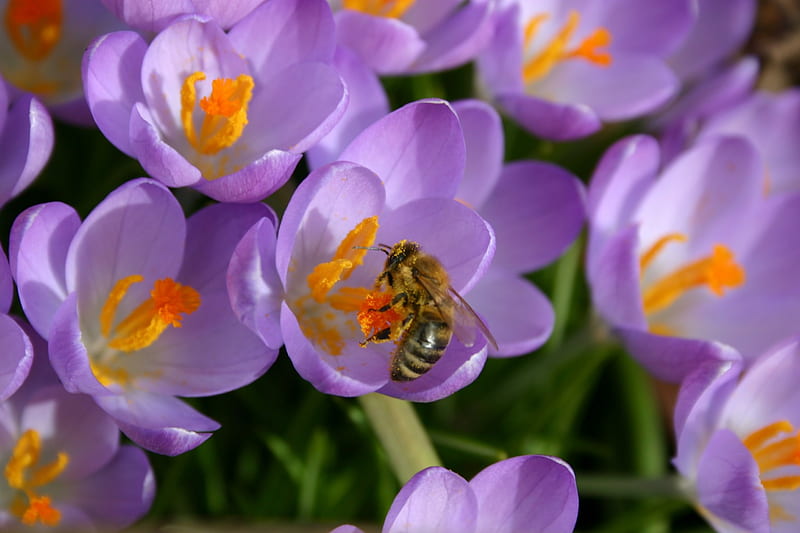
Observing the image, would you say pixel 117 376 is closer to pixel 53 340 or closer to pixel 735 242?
pixel 53 340

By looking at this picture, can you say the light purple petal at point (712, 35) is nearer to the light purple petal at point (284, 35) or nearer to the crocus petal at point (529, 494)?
the light purple petal at point (284, 35)

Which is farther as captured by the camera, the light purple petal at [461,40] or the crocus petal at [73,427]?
the light purple petal at [461,40]

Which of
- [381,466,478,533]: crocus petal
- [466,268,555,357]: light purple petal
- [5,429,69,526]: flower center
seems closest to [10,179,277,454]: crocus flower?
[5,429,69,526]: flower center

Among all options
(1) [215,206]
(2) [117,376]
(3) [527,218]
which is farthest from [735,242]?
(2) [117,376]

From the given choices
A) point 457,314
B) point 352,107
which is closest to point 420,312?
point 457,314

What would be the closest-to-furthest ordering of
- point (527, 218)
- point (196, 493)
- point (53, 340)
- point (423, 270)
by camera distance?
point (53, 340) → point (423, 270) → point (527, 218) → point (196, 493)

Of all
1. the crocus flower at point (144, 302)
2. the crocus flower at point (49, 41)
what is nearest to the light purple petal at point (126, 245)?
the crocus flower at point (144, 302)
